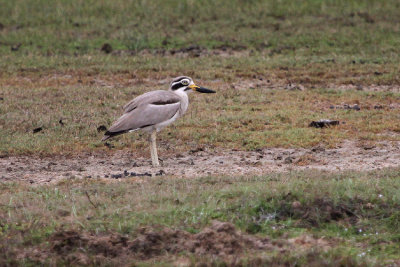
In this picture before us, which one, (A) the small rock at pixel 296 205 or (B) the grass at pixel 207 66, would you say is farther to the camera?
(B) the grass at pixel 207 66

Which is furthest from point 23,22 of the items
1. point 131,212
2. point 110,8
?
point 131,212

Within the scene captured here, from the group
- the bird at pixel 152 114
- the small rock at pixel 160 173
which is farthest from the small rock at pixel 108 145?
the small rock at pixel 160 173

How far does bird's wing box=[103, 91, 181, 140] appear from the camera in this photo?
1022 cm

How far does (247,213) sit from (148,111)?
11.3 feet

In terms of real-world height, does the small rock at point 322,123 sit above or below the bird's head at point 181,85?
below

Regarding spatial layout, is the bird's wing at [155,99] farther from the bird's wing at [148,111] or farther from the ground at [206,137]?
the ground at [206,137]

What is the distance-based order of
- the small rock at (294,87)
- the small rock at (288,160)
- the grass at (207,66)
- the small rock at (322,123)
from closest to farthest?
the small rock at (288,160)
the grass at (207,66)
the small rock at (322,123)
the small rock at (294,87)

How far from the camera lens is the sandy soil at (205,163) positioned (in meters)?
9.68

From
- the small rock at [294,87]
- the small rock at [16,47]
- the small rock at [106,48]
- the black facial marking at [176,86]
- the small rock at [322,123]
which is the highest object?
the black facial marking at [176,86]

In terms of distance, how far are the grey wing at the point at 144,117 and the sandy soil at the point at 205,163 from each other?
583 millimetres

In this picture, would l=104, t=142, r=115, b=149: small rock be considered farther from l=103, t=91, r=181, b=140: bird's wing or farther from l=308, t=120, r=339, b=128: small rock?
l=308, t=120, r=339, b=128: small rock

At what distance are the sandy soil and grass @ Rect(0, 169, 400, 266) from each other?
141 cm

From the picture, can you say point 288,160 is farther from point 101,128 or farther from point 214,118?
point 101,128

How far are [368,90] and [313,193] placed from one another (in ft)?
27.6
